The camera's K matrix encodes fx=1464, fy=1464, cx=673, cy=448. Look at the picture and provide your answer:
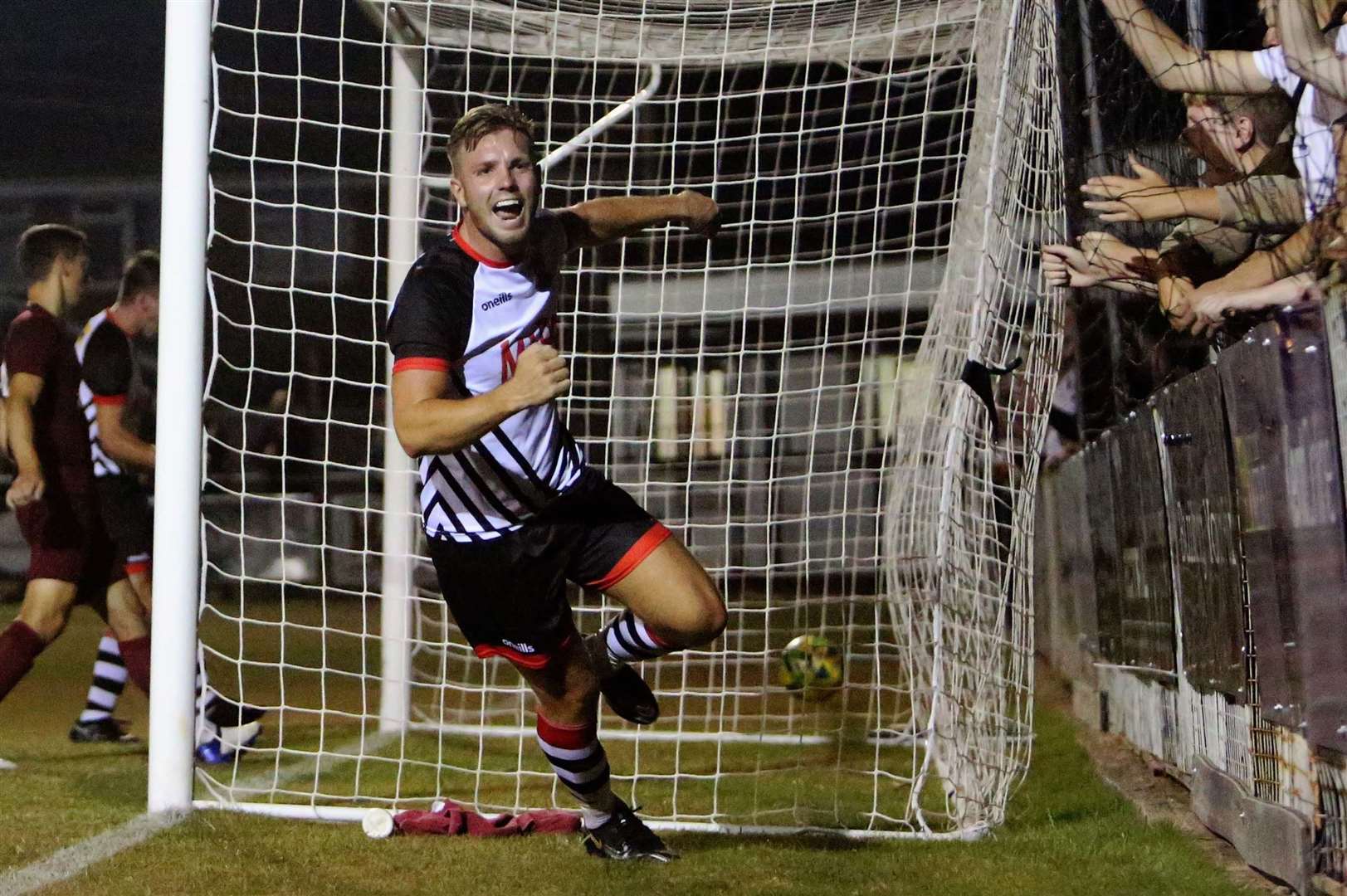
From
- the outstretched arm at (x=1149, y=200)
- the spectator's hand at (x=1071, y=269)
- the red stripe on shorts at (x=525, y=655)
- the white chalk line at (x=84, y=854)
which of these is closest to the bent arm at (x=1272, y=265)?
Answer: the outstretched arm at (x=1149, y=200)

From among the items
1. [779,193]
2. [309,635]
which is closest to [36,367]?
[309,635]

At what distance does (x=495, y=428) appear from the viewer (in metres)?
3.78

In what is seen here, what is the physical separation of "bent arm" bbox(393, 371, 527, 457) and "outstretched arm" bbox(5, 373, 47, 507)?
9.50 ft

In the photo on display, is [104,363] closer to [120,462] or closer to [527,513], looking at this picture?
[120,462]

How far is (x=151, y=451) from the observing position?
19.8 ft

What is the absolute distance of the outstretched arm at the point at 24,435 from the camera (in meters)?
5.76

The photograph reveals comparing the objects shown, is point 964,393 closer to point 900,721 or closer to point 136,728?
point 900,721

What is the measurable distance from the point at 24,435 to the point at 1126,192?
4.39m

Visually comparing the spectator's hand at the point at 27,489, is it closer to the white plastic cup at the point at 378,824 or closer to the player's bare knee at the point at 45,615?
the player's bare knee at the point at 45,615

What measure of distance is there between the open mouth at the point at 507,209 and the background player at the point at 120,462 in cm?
268

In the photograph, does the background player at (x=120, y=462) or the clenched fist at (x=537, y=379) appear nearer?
the clenched fist at (x=537, y=379)

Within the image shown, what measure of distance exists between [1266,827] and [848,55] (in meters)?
3.26

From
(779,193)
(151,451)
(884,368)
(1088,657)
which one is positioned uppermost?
(779,193)

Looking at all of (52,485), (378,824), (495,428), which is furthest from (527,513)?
(52,485)
